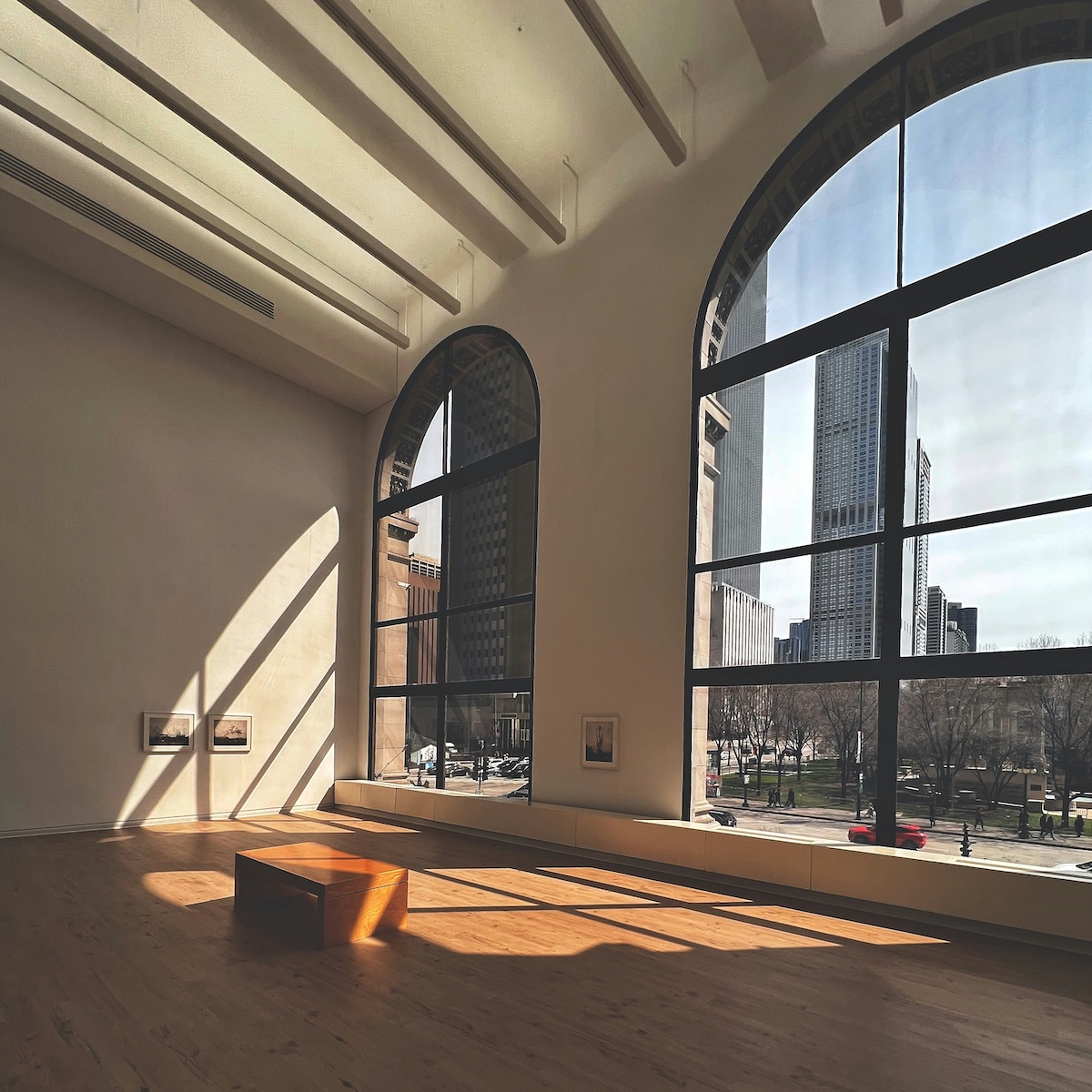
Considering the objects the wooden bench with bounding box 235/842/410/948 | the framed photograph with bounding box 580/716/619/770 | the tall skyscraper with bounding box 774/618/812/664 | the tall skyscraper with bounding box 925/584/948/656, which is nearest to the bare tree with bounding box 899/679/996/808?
the tall skyscraper with bounding box 925/584/948/656

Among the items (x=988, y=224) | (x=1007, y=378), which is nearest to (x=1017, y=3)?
(x=988, y=224)

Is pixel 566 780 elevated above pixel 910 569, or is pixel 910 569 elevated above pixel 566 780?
pixel 910 569

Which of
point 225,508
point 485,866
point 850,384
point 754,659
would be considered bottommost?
point 485,866

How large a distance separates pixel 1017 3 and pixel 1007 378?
2.76 m

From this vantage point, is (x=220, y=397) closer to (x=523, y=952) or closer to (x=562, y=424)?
(x=562, y=424)

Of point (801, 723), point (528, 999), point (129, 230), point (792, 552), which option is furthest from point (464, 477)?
point (528, 999)

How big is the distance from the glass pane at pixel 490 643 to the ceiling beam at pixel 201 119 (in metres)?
Answer: 3.79

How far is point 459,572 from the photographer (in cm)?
1077

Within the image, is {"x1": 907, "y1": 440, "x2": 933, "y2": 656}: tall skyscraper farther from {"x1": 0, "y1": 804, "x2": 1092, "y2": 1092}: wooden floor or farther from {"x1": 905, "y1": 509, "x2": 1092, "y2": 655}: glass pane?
{"x1": 0, "y1": 804, "x2": 1092, "y2": 1092}: wooden floor

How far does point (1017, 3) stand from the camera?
5.96m

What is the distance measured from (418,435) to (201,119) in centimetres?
558

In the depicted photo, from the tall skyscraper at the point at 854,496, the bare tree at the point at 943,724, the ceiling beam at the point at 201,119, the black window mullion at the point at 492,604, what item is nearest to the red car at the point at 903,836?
the bare tree at the point at 943,724

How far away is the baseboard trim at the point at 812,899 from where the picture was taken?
5.15m

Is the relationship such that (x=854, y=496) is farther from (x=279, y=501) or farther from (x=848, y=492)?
(x=279, y=501)
